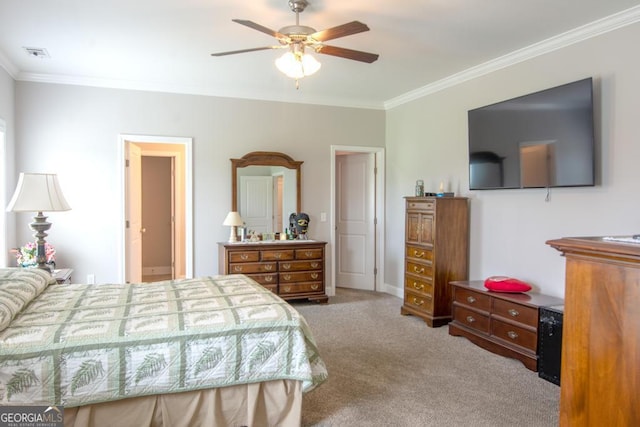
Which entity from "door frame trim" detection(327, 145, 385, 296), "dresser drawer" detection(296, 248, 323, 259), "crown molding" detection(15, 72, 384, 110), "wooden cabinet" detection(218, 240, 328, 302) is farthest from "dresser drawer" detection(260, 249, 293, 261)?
"crown molding" detection(15, 72, 384, 110)

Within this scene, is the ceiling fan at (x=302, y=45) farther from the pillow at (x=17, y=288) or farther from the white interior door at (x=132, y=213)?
the white interior door at (x=132, y=213)

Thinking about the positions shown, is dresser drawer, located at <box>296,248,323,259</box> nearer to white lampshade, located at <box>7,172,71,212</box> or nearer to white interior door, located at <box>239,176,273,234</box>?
white interior door, located at <box>239,176,273,234</box>

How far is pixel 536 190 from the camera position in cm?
379

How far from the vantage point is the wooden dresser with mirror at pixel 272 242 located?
16.5 feet

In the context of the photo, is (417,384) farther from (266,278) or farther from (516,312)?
(266,278)

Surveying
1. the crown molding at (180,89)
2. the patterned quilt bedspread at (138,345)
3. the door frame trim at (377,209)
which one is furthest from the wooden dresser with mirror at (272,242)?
the patterned quilt bedspread at (138,345)

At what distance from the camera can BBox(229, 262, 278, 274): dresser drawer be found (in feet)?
16.2

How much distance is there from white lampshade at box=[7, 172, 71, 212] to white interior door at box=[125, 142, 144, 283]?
163 cm

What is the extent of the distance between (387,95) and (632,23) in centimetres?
290

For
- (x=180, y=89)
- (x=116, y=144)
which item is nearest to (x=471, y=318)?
(x=180, y=89)

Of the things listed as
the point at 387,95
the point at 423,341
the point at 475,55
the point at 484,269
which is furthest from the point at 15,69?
the point at 484,269

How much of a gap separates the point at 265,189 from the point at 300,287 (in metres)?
1.34

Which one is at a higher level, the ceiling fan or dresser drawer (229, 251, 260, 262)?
the ceiling fan

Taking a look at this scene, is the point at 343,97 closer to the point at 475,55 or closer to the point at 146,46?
the point at 475,55
